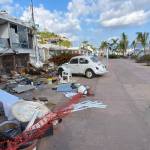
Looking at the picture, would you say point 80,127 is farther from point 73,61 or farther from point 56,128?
point 73,61

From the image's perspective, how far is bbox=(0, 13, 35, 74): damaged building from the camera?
89.4 ft

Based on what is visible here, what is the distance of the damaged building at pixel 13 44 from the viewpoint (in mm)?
27250

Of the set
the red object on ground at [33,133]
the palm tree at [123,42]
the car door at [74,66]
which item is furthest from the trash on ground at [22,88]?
→ the palm tree at [123,42]

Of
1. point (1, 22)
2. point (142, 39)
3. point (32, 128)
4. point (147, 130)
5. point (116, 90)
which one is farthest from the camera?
point (142, 39)

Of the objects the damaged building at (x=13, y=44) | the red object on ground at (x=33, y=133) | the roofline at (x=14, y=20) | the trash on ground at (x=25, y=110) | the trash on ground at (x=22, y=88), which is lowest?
the trash on ground at (x=22, y=88)

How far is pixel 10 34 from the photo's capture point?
95.7 ft

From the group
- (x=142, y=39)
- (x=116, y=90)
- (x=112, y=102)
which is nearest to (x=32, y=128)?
(x=112, y=102)

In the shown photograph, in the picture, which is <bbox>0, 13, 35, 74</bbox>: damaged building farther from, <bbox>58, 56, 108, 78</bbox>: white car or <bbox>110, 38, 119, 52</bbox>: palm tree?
<bbox>110, 38, 119, 52</bbox>: palm tree

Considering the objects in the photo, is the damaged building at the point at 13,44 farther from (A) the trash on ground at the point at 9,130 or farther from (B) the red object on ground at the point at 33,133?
(A) the trash on ground at the point at 9,130

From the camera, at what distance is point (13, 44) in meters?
29.1

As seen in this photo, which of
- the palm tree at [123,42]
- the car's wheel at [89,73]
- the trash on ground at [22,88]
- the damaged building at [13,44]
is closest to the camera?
the trash on ground at [22,88]

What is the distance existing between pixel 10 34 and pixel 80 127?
2243cm

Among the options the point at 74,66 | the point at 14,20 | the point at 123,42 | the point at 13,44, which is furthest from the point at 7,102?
the point at 123,42

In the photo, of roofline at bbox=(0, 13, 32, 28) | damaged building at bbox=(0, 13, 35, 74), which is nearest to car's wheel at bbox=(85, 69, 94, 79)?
damaged building at bbox=(0, 13, 35, 74)
